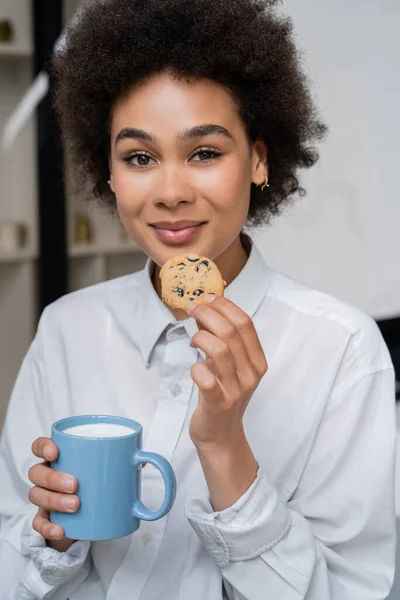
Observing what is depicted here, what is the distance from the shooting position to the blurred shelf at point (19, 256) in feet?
→ 8.10

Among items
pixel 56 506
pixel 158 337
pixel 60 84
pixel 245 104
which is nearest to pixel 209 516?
pixel 56 506

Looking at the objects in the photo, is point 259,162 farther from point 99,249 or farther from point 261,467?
point 99,249

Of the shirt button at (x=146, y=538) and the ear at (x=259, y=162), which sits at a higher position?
the ear at (x=259, y=162)

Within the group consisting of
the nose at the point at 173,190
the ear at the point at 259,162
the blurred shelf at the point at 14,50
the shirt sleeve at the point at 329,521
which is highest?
the blurred shelf at the point at 14,50

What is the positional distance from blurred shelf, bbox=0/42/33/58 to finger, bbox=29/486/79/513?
187cm

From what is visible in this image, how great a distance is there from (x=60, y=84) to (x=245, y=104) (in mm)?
358

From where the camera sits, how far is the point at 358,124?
182cm

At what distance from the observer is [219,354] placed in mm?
783

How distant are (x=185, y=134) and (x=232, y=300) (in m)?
0.27

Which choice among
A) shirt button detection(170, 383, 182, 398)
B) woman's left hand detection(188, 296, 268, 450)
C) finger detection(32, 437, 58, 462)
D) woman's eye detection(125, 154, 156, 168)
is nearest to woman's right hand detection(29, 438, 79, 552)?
finger detection(32, 437, 58, 462)

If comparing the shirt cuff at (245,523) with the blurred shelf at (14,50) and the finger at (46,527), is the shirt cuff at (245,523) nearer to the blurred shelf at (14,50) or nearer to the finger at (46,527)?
the finger at (46,527)

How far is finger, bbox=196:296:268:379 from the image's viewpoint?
81 cm

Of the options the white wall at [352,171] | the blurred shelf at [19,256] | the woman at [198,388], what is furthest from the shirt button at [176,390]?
the blurred shelf at [19,256]

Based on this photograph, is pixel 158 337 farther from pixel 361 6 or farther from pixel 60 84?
pixel 361 6
